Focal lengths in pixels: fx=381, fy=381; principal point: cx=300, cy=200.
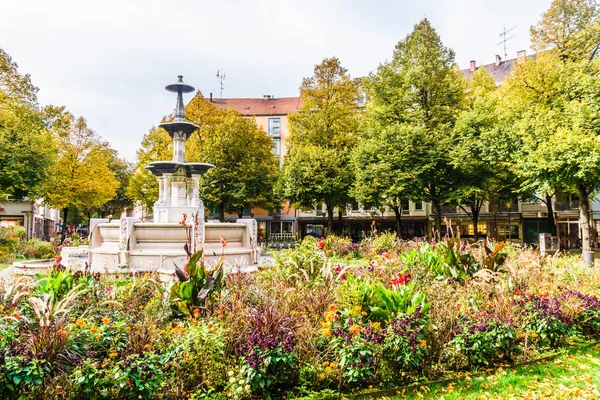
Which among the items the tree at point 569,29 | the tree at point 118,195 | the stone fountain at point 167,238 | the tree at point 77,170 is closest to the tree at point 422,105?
the tree at point 569,29

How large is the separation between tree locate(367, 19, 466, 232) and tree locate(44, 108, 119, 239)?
2188cm

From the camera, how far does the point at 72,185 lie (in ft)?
96.0

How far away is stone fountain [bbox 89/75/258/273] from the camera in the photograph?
36.5ft

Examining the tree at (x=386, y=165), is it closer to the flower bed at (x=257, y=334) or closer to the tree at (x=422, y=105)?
the tree at (x=422, y=105)

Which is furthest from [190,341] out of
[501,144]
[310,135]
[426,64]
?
[310,135]

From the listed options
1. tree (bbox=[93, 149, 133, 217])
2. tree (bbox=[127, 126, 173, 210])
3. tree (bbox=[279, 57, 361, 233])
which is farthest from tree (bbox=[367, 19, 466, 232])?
tree (bbox=[93, 149, 133, 217])

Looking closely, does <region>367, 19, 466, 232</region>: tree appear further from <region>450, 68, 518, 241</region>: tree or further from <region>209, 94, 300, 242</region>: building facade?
<region>209, 94, 300, 242</region>: building facade

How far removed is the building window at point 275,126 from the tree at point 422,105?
23.0m

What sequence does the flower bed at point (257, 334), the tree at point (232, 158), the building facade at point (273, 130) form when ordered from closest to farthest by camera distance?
the flower bed at point (257, 334), the tree at point (232, 158), the building facade at point (273, 130)

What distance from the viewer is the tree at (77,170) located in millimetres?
29281

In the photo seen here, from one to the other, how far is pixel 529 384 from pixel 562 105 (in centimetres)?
1956

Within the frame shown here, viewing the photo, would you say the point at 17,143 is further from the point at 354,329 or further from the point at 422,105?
the point at 422,105

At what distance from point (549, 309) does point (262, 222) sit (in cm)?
4131

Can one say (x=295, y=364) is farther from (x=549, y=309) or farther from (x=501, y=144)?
(x=501, y=144)
